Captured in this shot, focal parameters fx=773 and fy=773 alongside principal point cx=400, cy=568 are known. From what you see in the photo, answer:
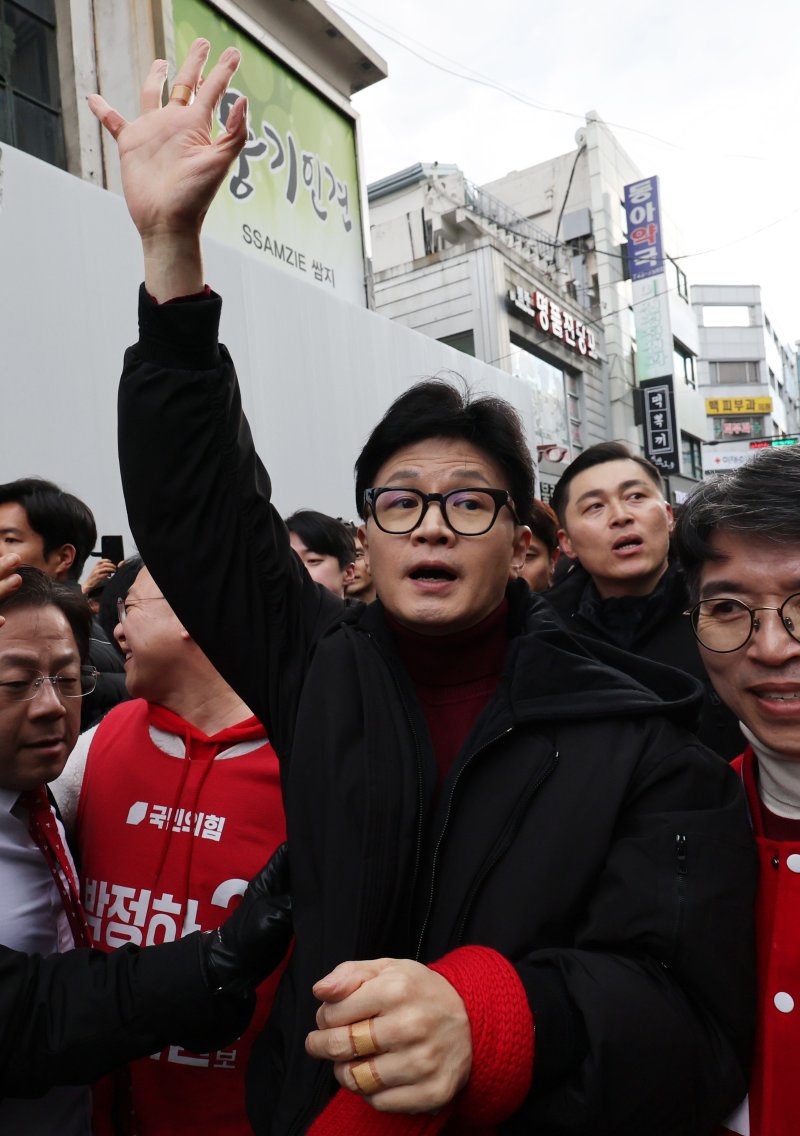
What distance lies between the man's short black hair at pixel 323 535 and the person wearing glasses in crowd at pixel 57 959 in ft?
6.70

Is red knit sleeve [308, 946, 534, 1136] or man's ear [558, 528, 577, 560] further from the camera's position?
man's ear [558, 528, 577, 560]

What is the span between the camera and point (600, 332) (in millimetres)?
21234

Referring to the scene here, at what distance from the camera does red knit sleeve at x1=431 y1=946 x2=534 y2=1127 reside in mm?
1015

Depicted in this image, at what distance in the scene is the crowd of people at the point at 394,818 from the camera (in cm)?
110

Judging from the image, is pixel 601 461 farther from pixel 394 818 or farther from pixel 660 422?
pixel 660 422

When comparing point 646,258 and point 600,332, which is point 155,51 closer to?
point 646,258

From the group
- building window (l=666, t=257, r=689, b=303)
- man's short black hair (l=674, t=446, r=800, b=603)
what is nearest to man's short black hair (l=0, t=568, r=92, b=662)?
man's short black hair (l=674, t=446, r=800, b=603)

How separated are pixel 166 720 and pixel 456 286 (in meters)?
15.8

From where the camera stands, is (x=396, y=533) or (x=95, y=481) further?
(x=95, y=481)

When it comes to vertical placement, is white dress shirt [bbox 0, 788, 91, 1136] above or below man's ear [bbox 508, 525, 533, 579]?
below

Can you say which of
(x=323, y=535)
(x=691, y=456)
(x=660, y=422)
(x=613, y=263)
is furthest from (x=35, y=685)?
(x=691, y=456)

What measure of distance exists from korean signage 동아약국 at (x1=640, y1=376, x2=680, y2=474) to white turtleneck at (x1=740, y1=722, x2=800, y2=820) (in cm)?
1881

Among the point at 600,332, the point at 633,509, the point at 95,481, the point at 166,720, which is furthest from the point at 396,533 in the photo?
the point at 600,332

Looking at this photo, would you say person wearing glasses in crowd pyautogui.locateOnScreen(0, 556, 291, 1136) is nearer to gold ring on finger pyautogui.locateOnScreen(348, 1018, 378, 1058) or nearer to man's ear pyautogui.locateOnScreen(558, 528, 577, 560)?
gold ring on finger pyautogui.locateOnScreen(348, 1018, 378, 1058)
